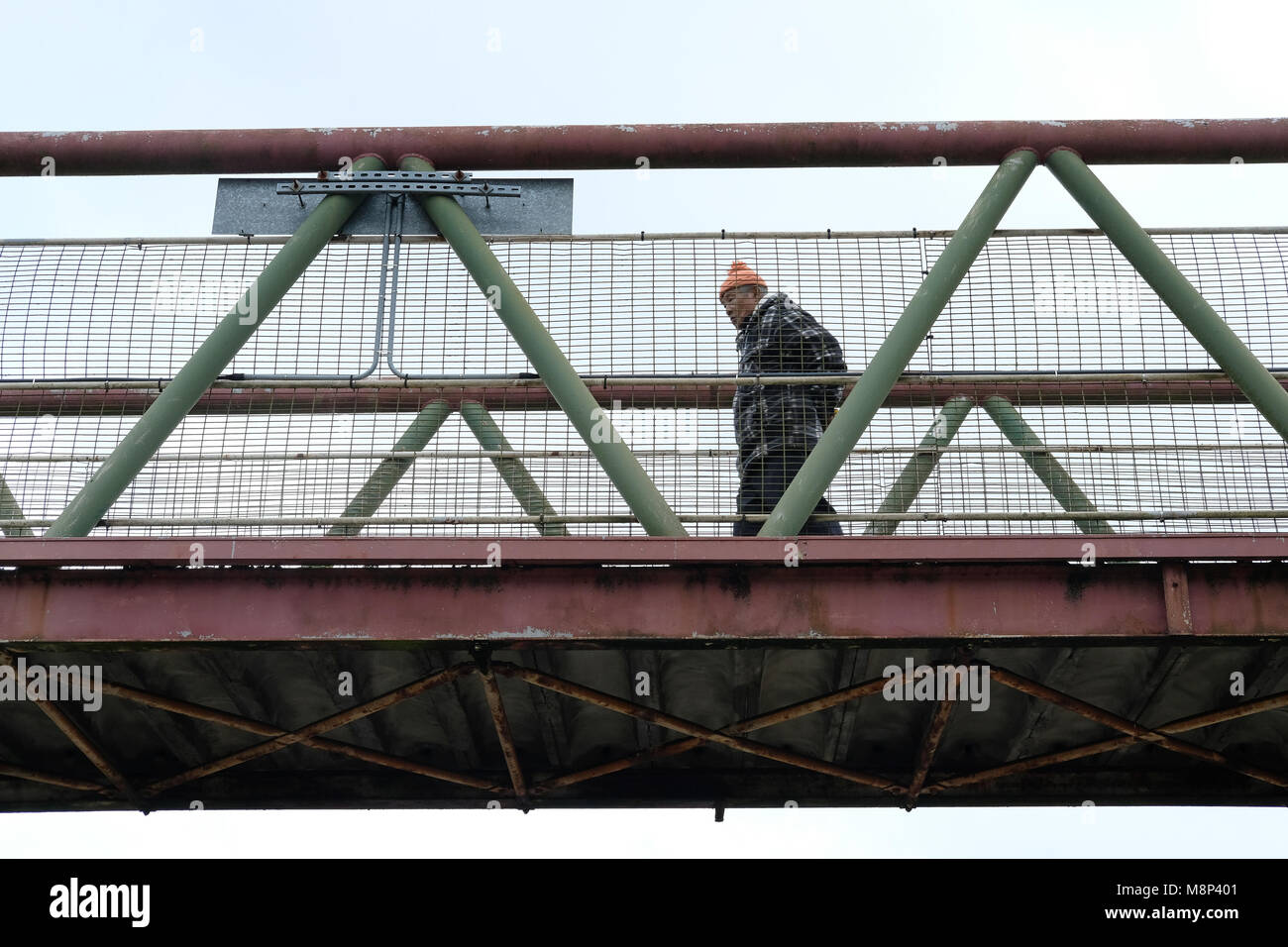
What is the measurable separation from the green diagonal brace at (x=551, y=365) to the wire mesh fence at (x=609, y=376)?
0.67ft

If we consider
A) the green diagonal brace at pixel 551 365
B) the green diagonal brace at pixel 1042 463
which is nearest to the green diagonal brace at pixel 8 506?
the green diagonal brace at pixel 551 365

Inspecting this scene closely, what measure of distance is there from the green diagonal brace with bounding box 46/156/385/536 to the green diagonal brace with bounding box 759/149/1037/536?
2.79 metres

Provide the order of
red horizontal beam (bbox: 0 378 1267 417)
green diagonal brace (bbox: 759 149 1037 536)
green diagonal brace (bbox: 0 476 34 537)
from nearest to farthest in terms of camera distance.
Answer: green diagonal brace (bbox: 759 149 1037 536)
green diagonal brace (bbox: 0 476 34 537)
red horizontal beam (bbox: 0 378 1267 417)

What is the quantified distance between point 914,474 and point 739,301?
137 cm

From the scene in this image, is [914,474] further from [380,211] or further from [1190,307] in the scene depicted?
[380,211]

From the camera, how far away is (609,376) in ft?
24.8

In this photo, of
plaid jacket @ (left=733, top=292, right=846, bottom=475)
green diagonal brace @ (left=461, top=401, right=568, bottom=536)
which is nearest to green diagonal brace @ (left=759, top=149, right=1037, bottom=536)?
plaid jacket @ (left=733, top=292, right=846, bottom=475)

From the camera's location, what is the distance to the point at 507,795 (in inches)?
314

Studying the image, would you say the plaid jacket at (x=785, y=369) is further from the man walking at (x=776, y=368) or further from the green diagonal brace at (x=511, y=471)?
the green diagonal brace at (x=511, y=471)

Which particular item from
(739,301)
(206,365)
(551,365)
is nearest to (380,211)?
(206,365)

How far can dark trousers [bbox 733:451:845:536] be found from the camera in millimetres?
7332

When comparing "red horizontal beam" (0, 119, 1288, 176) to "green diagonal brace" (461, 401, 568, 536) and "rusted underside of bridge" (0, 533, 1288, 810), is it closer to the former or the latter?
"green diagonal brace" (461, 401, 568, 536)

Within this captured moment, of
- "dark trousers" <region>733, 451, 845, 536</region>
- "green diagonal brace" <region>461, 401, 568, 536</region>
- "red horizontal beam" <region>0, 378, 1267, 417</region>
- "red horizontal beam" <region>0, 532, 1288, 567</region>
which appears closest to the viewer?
"red horizontal beam" <region>0, 532, 1288, 567</region>
